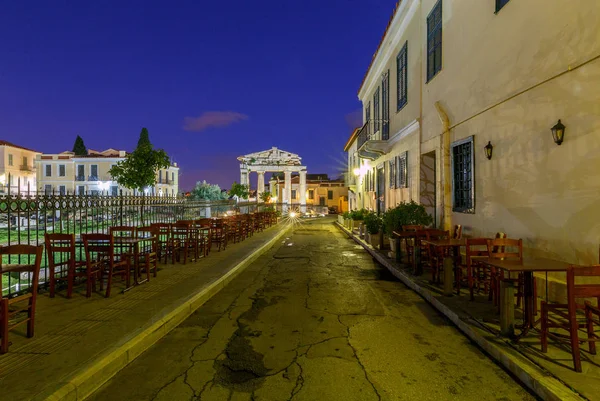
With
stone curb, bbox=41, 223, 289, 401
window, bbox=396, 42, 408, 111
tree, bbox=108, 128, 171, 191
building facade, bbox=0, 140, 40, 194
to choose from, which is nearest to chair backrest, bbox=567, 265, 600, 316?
stone curb, bbox=41, 223, 289, 401

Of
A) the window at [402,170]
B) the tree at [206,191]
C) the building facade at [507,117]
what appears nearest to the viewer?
the building facade at [507,117]

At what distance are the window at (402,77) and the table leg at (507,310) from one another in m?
11.4

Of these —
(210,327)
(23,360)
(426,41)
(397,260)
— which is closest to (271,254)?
(397,260)

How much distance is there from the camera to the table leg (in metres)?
4.39

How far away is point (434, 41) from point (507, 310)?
9.75 m

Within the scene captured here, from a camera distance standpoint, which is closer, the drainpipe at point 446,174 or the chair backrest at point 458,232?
the chair backrest at point 458,232

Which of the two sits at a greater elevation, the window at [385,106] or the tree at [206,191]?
the window at [385,106]

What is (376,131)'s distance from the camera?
800 inches

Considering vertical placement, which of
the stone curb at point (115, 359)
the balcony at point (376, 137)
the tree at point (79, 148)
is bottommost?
the stone curb at point (115, 359)

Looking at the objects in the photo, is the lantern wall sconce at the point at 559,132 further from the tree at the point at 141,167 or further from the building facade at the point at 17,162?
the building facade at the point at 17,162

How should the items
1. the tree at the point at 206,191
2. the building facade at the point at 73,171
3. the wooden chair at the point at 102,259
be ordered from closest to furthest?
the wooden chair at the point at 102,259
the tree at the point at 206,191
the building facade at the point at 73,171

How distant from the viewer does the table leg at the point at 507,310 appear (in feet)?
14.4

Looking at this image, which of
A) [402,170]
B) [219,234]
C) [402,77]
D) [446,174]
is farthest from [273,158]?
[446,174]

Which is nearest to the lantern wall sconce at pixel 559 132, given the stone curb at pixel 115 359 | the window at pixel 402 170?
the stone curb at pixel 115 359
